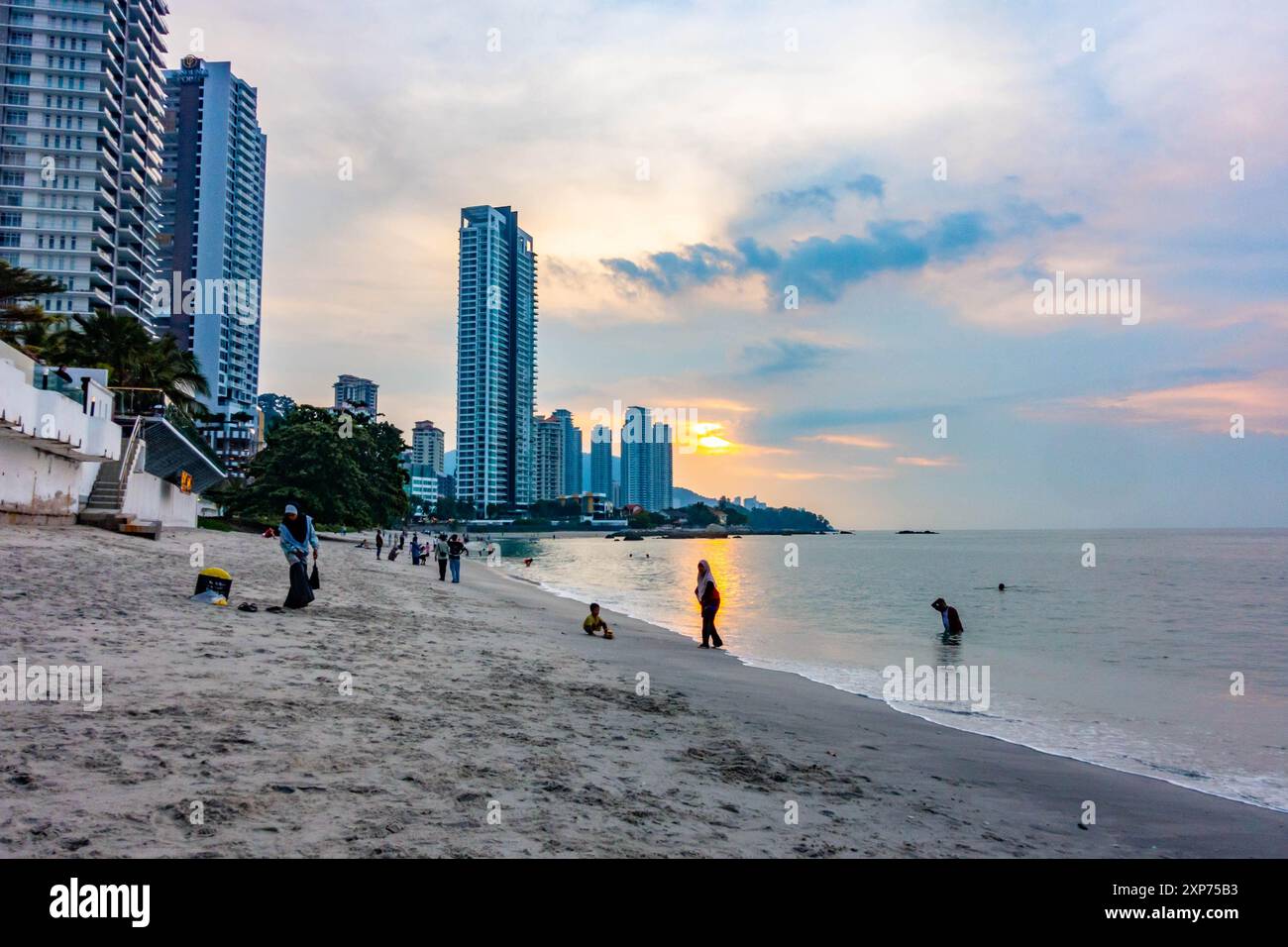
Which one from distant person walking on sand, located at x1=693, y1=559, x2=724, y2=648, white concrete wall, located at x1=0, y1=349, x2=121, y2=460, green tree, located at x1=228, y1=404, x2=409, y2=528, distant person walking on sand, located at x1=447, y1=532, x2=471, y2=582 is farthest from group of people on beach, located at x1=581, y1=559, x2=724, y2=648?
green tree, located at x1=228, y1=404, x2=409, y2=528

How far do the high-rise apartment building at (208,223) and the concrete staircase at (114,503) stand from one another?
539ft

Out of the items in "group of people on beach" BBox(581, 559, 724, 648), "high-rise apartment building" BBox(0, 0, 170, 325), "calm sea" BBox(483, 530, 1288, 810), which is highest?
"high-rise apartment building" BBox(0, 0, 170, 325)

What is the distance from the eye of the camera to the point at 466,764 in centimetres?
610

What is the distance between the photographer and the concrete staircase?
24516 millimetres

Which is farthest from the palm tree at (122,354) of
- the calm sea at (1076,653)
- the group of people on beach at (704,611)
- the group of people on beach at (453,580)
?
the group of people on beach at (704,611)

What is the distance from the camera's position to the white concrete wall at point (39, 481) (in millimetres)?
20891

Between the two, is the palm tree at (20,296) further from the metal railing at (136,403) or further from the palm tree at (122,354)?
the metal railing at (136,403)

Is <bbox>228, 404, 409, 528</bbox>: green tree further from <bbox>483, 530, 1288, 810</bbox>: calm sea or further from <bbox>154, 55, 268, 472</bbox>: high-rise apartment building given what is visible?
<bbox>154, 55, 268, 472</bbox>: high-rise apartment building

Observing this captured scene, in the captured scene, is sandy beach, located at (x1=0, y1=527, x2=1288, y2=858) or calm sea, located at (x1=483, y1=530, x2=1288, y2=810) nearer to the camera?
sandy beach, located at (x1=0, y1=527, x2=1288, y2=858)

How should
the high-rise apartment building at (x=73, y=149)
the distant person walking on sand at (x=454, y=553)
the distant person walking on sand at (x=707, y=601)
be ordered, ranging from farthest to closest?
the high-rise apartment building at (x=73, y=149) → the distant person walking on sand at (x=454, y=553) → the distant person walking on sand at (x=707, y=601)

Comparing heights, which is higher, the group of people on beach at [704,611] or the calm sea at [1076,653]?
the group of people on beach at [704,611]

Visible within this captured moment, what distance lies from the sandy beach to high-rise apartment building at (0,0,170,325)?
11141cm

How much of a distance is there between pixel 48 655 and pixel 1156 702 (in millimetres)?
Result: 18153

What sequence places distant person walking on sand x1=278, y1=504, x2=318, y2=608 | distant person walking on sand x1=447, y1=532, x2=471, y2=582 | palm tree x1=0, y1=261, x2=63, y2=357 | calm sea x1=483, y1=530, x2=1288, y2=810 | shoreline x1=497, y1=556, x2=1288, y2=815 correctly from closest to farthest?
1. shoreline x1=497, y1=556, x2=1288, y2=815
2. calm sea x1=483, y1=530, x2=1288, y2=810
3. distant person walking on sand x1=278, y1=504, x2=318, y2=608
4. distant person walking on sand x1=447, y1=532, x2=471, y2=582
5. palm tree x1=0, y1=261, x2=63, y2=357
